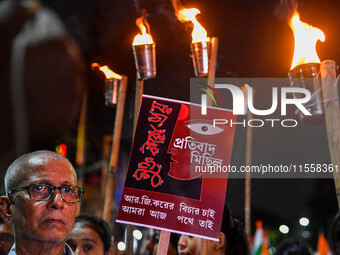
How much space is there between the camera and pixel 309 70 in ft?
12.3

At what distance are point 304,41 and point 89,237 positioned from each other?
2523 mm

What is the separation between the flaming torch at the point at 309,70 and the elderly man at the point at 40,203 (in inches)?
76.5

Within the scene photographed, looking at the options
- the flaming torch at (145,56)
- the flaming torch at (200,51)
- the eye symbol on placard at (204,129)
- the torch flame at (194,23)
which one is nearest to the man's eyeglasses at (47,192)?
the eye symbol on placard at (204,129)

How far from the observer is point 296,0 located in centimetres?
470

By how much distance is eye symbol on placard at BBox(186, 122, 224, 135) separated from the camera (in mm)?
3709

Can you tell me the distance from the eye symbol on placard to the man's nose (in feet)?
4.09

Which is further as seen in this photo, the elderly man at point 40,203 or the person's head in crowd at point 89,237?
the person's head in crowd at point 89,237

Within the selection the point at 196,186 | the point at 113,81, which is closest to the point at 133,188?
the point at 196,186

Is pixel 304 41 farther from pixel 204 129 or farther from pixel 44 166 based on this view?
pixel 44 166

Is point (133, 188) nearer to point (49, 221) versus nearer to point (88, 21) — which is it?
point (49, 221)

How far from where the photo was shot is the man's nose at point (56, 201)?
2.84 meters

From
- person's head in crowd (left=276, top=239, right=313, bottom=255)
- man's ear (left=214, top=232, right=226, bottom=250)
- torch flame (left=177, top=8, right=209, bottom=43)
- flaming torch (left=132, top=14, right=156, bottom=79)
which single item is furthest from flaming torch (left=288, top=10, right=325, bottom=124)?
person's head in crowd (left=276, top=239, right=313, bottom=255)

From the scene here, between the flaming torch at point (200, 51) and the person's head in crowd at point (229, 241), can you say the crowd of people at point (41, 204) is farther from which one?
the flaming torch at point (200, 51)

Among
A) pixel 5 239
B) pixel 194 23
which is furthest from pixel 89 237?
pixel 194 23
